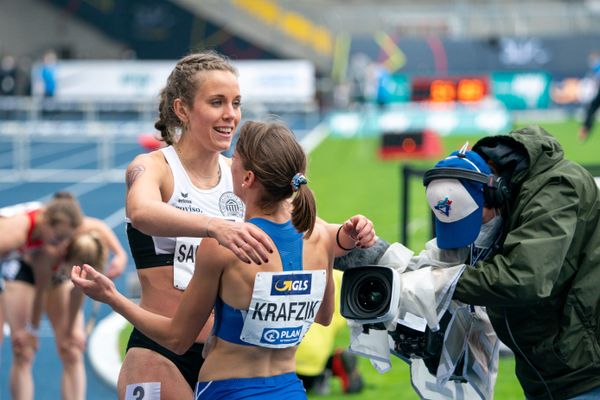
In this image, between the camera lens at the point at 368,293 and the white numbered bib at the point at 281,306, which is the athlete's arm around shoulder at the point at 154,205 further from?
the camera lens at the point at 368,293

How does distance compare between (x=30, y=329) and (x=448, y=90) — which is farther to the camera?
(x=448, y=90)

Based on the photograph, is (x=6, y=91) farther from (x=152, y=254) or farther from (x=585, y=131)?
(x=152, y=254)

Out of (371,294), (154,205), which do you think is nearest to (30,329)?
(154,205)

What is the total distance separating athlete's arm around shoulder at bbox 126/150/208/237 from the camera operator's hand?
551mm

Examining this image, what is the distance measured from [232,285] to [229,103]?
3.24 feet

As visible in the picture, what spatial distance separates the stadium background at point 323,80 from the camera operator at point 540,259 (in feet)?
22.4

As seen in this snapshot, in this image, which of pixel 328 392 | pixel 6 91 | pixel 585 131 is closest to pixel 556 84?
pixel 6 91

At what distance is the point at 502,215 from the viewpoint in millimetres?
3814

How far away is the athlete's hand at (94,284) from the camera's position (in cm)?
356

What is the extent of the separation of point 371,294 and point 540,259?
2.01 ft

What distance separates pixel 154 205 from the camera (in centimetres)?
384

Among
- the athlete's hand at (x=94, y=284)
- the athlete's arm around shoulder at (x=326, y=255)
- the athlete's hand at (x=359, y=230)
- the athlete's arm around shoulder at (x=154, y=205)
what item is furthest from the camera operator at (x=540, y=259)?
the athlete's hand at (x=94, y=284)

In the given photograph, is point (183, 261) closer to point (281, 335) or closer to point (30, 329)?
point (281, 335)

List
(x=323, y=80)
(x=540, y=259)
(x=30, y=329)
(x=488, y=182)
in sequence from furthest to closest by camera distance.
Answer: (x=323, y=80)
(x=30, y=329)
(x=488, y=182)
(x=540, y=259)
